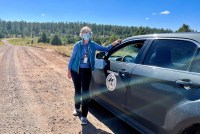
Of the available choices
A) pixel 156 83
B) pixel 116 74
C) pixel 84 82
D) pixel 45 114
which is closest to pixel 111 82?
pixel 116 74

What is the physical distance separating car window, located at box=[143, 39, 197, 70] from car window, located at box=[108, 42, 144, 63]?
373mm

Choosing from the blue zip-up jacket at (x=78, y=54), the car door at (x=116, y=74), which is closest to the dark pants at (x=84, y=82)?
the blue zip-up jacket at (x=78, y=54)

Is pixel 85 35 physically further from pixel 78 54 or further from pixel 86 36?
pixel 78 54

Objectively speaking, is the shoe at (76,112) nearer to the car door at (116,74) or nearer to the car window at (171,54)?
the car door at (116,74)

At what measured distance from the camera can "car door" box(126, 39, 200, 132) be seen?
9.34ft

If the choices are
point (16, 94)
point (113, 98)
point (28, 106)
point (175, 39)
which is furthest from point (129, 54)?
point (16, 94)

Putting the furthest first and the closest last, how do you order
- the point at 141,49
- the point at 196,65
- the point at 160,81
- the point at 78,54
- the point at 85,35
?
the point at 78,54
the point at 85,35
the point at 141,49
the point at 160,81
the point at 196,65

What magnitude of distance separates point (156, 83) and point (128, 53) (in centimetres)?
140

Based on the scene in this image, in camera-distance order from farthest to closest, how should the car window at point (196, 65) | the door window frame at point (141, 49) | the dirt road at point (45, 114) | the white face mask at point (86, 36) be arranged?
the white face mask at point (86, 36) < the dirt road at point (45, 114) < the door window frame at point (141, 49) < the car window at point (196, 65)

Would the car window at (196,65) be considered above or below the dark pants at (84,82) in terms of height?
above

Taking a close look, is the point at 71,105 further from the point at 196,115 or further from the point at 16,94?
the point at 196,115

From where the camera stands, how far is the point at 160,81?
3121 millimetres

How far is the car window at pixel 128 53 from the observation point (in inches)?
160

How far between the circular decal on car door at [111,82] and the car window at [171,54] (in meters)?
0.74
